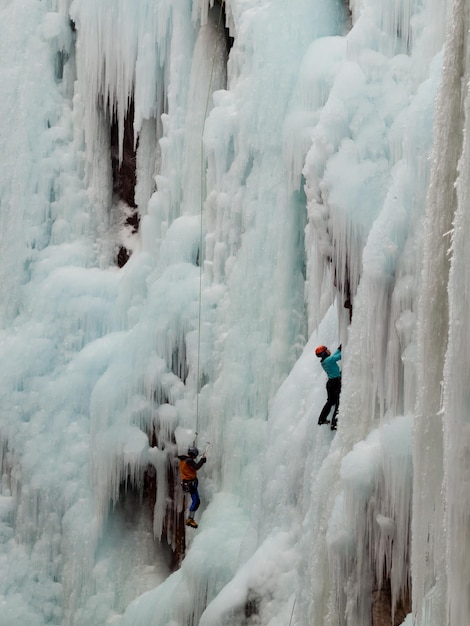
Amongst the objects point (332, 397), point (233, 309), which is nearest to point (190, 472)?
point (233, 309)

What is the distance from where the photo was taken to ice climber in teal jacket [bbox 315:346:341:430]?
7891 mm

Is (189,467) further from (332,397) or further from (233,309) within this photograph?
(332,397)

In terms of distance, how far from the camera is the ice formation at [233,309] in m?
6.69

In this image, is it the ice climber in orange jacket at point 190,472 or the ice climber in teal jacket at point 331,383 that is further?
the ice climber in orange jacket at point 190,472

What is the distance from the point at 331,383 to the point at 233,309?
260 cm

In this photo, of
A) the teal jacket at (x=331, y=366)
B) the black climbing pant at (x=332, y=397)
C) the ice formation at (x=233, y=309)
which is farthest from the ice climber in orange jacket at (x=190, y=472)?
the teal jacket at (x=331, y=366)

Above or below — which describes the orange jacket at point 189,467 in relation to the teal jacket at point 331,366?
below

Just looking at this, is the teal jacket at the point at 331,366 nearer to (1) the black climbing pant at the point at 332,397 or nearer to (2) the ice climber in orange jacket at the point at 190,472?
(1) the black climbing pant at the point at 332,397

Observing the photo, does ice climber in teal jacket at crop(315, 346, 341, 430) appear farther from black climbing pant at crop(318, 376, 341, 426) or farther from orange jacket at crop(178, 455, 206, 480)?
orange jacket at crop(178, 455, 206, 480)

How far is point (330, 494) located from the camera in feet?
24.2

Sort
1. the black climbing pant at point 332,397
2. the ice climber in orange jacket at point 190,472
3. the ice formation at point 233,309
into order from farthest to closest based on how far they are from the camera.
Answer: the ice climber in orange jacket at point 190,472
the black climbing pant at point 332,397
the ice formation at point 233,309

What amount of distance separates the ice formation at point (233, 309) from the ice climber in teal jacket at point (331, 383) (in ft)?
0.73

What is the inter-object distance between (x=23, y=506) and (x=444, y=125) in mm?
7572

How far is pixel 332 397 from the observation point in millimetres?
7898
